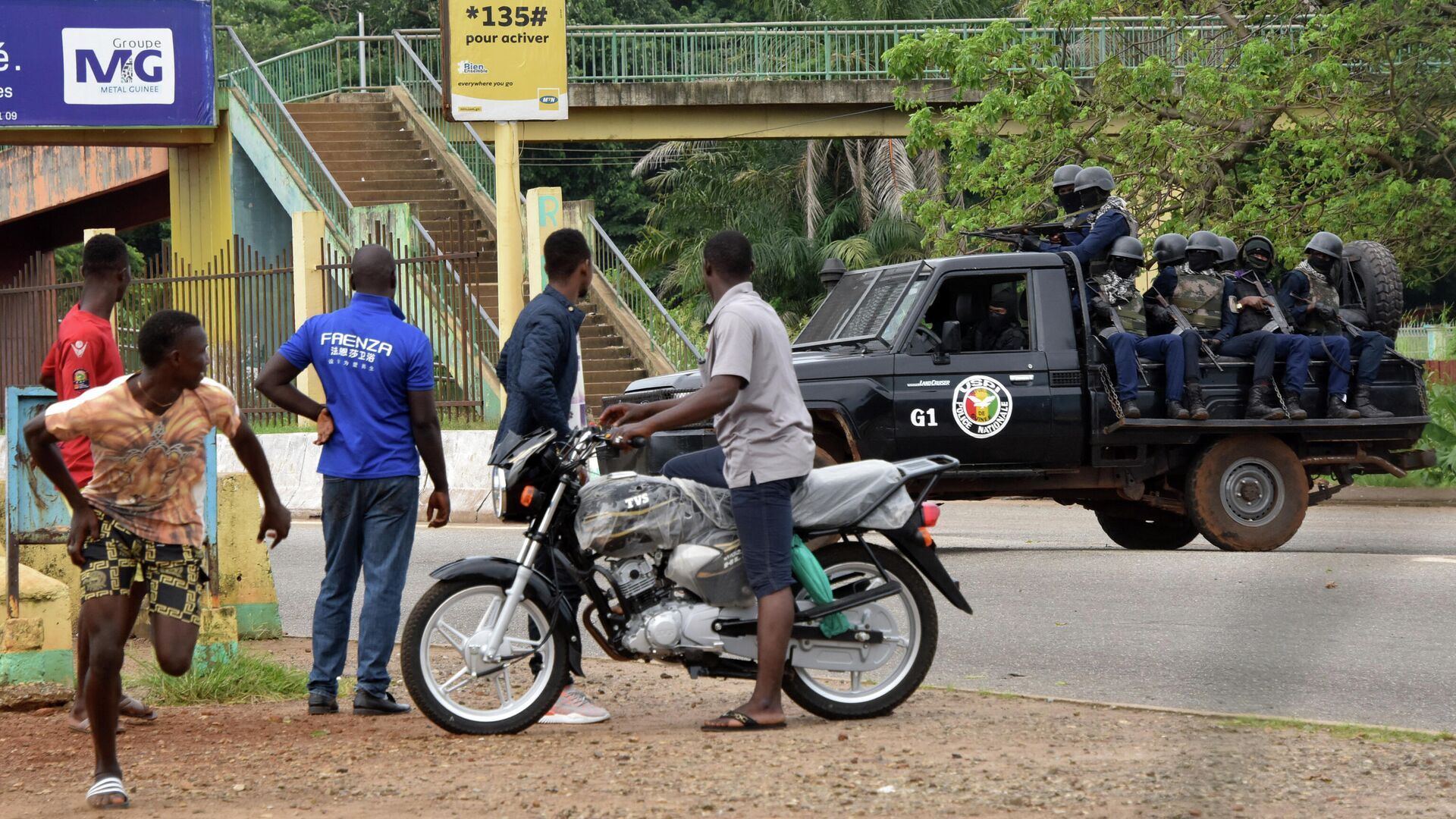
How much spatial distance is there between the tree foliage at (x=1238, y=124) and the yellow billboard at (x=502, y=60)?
5.39 metres

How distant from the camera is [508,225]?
1966 centimetres

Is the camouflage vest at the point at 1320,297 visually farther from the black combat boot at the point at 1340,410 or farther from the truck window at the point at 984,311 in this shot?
the truck window at the point at 984,311

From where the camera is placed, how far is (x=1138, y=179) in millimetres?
22109

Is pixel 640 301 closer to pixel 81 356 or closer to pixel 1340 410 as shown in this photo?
pixel 1340 410

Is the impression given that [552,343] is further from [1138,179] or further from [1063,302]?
[1138,179]

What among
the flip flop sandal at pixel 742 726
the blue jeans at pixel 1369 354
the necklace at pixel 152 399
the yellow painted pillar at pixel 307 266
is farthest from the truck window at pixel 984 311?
the yellow painted pillar at pixel 307 266

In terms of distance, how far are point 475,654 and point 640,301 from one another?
16967 millimetres

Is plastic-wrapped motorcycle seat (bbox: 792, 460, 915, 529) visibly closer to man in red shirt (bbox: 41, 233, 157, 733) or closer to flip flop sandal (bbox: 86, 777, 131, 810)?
flip flop sandal (bbox: 86, 777, 131, 810)

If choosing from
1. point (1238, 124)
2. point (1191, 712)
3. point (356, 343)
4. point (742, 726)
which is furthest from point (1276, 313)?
point (1238, 124)

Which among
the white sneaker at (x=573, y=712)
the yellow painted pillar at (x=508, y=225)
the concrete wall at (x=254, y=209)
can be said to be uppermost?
the concrete wall at (x=254, y=209)

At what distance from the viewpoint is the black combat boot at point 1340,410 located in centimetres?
1246

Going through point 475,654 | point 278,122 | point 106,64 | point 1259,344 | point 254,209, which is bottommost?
point 475,654

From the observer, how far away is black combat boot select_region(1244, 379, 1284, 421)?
1232 cm

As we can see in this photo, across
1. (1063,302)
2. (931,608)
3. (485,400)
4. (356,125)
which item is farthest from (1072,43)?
(931,608)
